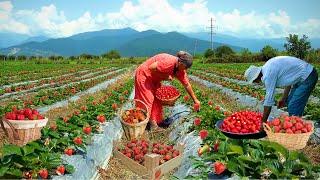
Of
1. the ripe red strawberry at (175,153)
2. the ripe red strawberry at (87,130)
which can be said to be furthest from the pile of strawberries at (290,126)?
the ripe red strawberry at (87,130)

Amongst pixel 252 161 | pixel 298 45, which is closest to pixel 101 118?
pixel 252 161

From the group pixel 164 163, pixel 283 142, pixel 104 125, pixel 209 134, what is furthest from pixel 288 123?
pixel 104 125

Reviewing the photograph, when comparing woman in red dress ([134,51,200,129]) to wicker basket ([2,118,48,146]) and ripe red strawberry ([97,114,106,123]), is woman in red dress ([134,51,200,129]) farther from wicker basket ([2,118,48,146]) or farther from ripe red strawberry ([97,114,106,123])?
wicker basket ([2,118,48,146])

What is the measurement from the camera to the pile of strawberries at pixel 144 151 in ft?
22.7

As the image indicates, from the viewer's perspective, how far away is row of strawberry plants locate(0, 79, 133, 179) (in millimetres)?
4785

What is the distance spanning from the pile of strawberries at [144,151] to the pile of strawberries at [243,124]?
1.18m

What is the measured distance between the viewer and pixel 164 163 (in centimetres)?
656

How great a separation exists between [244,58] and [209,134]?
50.0m

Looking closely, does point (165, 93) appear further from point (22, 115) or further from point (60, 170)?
point (60, 170)

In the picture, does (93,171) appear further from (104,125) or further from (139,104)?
(139,104)

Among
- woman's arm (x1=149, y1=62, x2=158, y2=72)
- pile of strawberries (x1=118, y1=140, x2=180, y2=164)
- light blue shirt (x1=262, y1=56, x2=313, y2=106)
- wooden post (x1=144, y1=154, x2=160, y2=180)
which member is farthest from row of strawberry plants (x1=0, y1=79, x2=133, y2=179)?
light blue shirt (x1=262, y1=56, x2=313, y2=106)

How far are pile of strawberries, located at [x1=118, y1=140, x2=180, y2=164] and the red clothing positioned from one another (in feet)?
5.26

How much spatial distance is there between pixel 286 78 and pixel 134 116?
3186 mm

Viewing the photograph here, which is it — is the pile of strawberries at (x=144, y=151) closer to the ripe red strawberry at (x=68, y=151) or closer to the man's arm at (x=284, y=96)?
the ripe red strawberry at (x=68, y=151)
